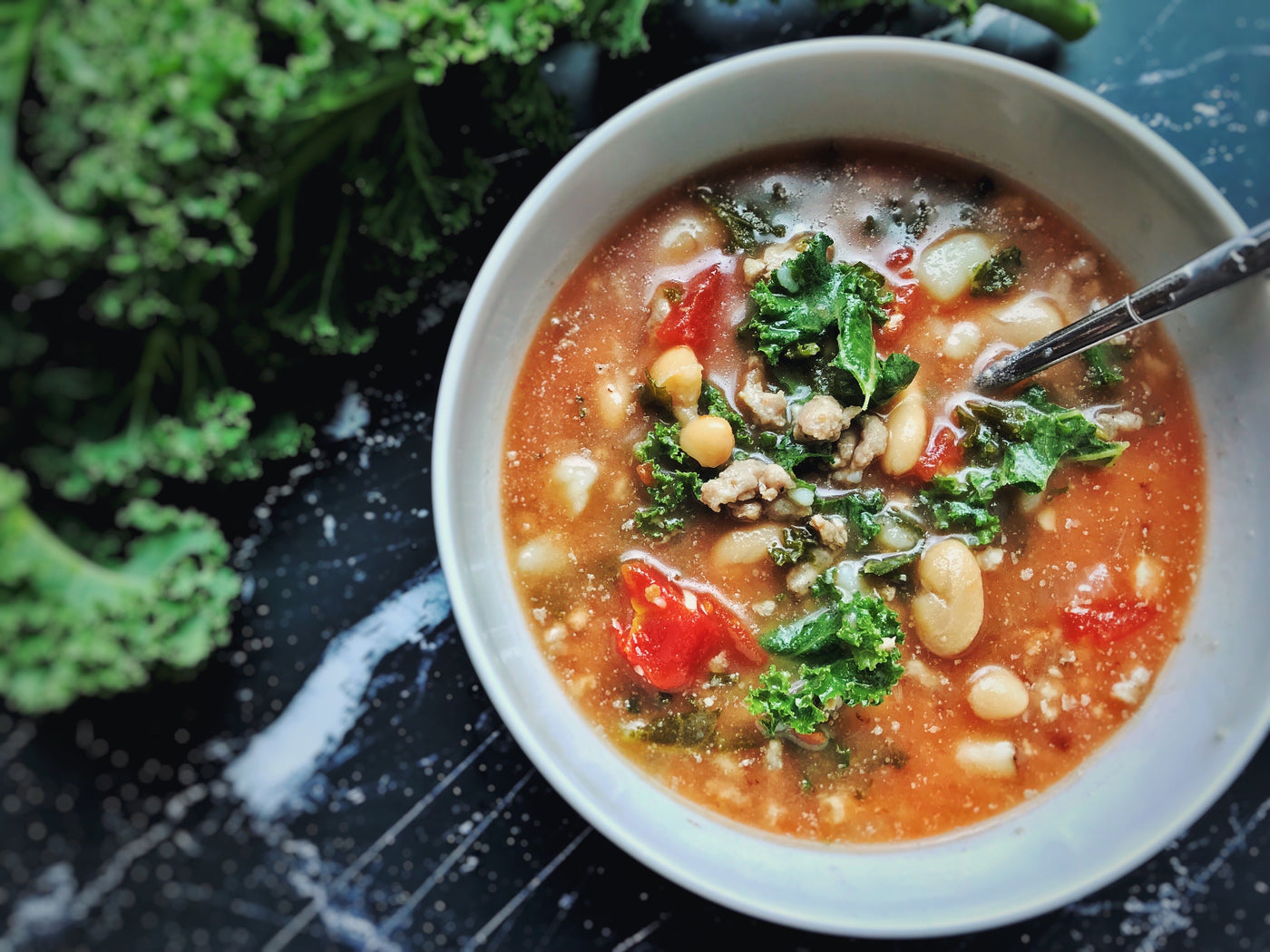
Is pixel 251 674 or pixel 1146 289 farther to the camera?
pixel 251 674

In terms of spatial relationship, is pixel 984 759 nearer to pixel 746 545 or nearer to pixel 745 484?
pixel 746 545

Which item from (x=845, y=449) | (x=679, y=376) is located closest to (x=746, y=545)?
(x=845, y=449)

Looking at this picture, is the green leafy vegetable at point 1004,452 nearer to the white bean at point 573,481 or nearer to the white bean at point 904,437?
the white bean at point 904,437

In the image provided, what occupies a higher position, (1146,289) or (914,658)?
(1146,289)

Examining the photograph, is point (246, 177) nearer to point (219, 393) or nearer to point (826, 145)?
point (219, 393)

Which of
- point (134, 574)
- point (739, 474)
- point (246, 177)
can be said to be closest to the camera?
point (246, 177)

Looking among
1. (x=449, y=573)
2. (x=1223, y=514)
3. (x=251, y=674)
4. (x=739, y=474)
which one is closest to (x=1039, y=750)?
(x=1223, y=514)

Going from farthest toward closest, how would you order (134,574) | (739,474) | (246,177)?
(739,474), (134,574), (246,177)
